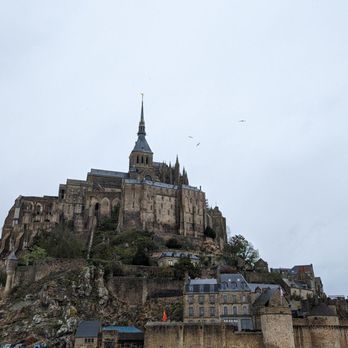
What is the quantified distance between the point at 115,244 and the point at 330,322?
3749cm

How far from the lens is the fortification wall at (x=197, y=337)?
44531 millimetres

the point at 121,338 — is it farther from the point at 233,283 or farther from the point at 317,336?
the point at 317,336

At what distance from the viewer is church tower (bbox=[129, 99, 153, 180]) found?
3789 inches

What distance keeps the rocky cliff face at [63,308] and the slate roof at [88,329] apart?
2.17 metres

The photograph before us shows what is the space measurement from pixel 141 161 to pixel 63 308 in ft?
165

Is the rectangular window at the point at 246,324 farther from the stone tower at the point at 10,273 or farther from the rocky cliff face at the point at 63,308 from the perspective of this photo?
the stone tower at the point at 10,273

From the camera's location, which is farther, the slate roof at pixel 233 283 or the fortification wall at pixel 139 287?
the fortification wall at pixel 139 287

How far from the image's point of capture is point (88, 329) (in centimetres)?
4622

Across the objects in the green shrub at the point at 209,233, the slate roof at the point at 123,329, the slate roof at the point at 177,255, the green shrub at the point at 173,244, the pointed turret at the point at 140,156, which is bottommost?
the slate roof at the point at 123,329

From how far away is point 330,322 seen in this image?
46875 millimetres

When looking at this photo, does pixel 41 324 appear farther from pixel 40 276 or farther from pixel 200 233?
pixel 200 233

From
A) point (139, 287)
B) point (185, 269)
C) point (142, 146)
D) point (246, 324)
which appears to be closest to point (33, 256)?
point (139, 287)

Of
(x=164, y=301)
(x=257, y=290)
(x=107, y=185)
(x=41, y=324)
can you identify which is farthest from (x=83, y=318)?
(x=107, y=185)

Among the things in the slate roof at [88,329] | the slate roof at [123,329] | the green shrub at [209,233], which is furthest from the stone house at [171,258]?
the slate roof at [88,329]
